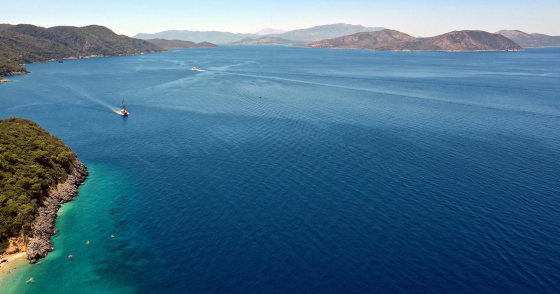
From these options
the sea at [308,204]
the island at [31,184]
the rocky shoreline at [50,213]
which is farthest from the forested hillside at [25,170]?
the sea at [308,204]

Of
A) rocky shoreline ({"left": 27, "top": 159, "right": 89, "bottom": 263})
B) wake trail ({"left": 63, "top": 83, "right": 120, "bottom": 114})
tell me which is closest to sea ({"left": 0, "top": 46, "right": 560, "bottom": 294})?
rocky shoreline ({"left": 27, "top": 159, "right": 89, "bottom": 263})

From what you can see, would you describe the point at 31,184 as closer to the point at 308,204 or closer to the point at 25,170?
the point at 25,170

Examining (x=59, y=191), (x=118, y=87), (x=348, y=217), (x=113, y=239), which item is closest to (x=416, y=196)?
(x=348, y=217)

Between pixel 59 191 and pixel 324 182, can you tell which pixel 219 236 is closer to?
pixel 324 182

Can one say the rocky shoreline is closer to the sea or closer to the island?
the island

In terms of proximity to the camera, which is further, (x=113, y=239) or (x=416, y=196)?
(x=416, y=196)
